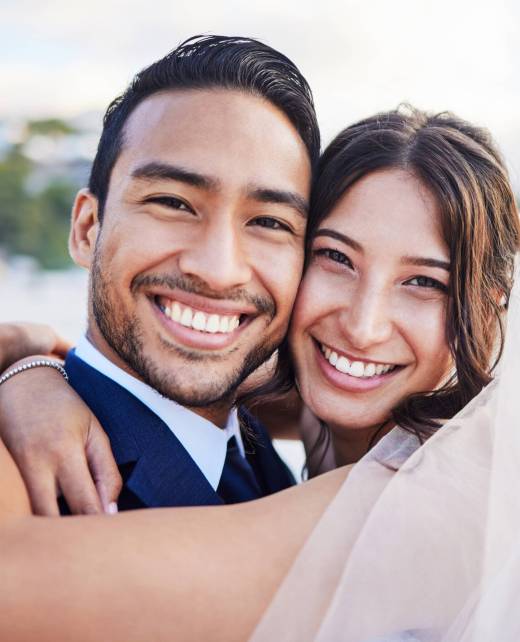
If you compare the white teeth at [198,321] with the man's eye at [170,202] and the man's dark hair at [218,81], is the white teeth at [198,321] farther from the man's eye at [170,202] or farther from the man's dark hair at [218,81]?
the man's dark hair at [218,81]

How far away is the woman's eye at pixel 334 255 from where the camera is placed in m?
2.28

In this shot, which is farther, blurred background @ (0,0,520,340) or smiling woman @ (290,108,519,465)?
blurred background @ (0,0,520,340)

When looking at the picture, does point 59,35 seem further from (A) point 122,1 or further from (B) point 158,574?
(B) point 158,574

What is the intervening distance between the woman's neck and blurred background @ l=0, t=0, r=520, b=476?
89cm

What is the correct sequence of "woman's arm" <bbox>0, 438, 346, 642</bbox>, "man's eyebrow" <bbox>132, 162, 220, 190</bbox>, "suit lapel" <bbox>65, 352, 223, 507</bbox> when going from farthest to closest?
"man's eyebrow" <bbox>132, 162, 220, 190</bbox> → "suit lapel" <bbox>65, 352, 223, 507</bbox> → "woman's arm" <bbox>0, 438, 346, 642</bbox>

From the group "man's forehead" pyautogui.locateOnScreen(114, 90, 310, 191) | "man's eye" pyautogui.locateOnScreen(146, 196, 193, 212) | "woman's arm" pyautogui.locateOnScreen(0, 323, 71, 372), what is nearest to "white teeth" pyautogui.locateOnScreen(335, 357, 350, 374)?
"man's forehead" pyautogui.locateOnScreen(114, 90, 310, 191)

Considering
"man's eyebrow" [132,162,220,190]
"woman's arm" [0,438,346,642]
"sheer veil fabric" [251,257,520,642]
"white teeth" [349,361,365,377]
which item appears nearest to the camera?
"woman's arm" [0,438,346,642]

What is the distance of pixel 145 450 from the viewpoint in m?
1.95

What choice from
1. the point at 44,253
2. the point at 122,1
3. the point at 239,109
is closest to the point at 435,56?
the point at 239,109

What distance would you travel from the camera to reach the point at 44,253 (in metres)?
15.8

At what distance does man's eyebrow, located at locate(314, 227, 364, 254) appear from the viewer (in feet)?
7.20

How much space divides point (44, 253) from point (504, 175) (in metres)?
14.4

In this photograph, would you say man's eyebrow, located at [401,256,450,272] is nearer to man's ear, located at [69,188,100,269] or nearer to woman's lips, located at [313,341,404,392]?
woman's lips, located at [313,341,404,392]

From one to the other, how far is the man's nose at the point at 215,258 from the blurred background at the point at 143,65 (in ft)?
1.88
